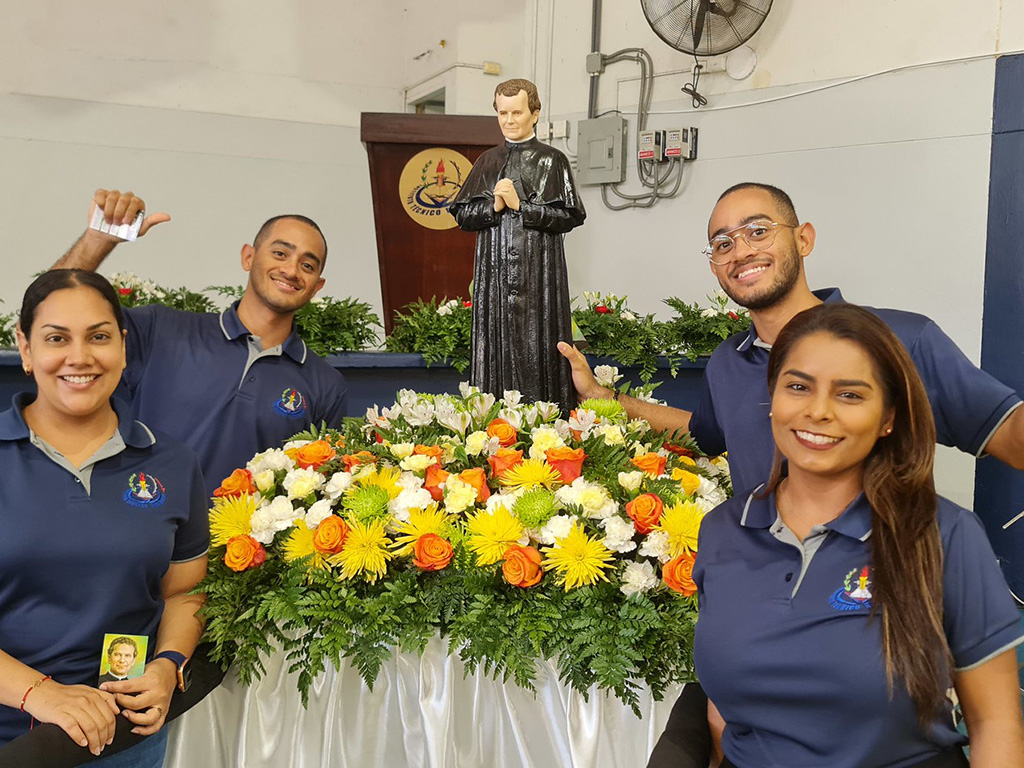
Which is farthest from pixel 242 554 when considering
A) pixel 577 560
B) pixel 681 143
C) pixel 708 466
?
pixel 681 143

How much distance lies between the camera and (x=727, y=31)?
4.91 meters

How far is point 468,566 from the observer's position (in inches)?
72.8

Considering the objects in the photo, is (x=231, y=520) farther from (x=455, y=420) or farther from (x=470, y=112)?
(x=470, y=112)

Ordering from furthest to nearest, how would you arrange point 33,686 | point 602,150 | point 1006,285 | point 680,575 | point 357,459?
point 602,150 → point 1006,285 → point 357,459 → point 680,575 → point 33,686

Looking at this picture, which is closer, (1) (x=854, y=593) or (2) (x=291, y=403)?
(1) (x=854, y=593)

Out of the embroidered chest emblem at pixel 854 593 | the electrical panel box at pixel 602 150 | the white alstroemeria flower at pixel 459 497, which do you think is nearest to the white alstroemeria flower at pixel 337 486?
the white alstroemeria flower at pixel 459 497

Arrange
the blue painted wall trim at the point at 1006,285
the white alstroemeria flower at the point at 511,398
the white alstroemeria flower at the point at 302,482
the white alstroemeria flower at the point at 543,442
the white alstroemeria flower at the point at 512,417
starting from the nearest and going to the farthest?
the white alstroemeria flower at the point at 302,482 → the white alstroemeria flower at the point at 543,442 → the white alstroemeria flower at the point at 512,417 → the white alstroemeria flower at the point at 511,398 → the blue painted wall trim at the point at 1006,285

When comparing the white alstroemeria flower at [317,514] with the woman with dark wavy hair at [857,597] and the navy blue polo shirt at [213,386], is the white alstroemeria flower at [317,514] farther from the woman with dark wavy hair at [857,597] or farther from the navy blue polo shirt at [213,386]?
the woman with dark wavy hair at [857,597]

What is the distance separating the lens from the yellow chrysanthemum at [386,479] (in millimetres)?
2021

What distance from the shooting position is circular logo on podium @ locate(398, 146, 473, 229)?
182 inches

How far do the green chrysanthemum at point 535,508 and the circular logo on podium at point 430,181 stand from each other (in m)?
2.94

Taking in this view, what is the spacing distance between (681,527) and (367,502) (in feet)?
2.14

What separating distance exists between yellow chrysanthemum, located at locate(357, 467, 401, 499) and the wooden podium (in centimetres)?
260

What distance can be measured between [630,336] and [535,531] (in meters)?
2.30
